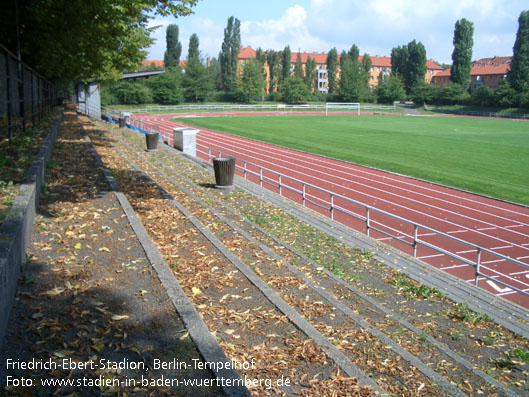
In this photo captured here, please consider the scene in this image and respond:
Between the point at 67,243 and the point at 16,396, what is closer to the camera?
the point at 16,396

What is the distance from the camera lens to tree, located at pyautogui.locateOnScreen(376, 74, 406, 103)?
360ft

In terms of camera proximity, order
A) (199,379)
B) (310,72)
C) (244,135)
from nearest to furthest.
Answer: (199,379) < (244,135) < (310,72)

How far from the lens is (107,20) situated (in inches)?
684

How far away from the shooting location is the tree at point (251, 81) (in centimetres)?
10169

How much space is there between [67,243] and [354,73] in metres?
114

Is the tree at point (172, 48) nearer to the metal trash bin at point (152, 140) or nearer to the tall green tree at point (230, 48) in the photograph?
the tall green tree at point (230, 48)

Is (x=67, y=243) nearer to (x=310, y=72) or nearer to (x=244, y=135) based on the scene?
(x=244, y=135)

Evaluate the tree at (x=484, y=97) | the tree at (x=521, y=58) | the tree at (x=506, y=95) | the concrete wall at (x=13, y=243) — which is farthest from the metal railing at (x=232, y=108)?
the concrete wall at (x=13, y=243)

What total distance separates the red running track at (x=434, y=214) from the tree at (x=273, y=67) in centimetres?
9863

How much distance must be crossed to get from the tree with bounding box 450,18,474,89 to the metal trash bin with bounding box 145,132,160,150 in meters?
95.8

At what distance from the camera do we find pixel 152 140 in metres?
24.5

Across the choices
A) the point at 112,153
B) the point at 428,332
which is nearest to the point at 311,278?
the point at 428,332

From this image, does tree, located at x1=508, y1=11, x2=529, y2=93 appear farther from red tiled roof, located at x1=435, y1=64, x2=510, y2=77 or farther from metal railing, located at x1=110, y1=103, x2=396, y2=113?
red tiled roof, located at x1=435, y1=64, x2=510, y2=77

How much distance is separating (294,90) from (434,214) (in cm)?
9218
